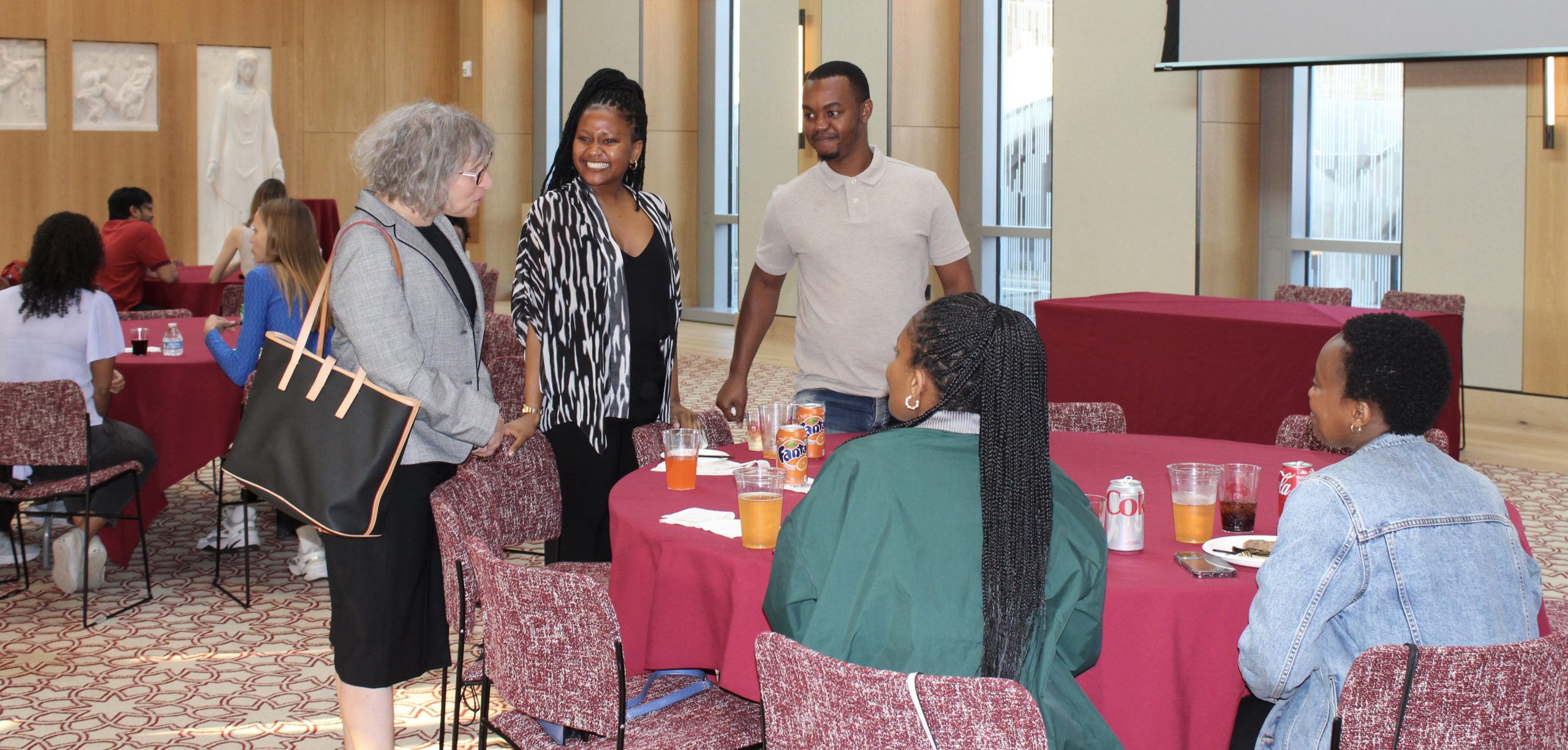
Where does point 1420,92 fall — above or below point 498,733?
above

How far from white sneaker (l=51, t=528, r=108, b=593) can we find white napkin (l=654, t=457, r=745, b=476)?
2.85 m

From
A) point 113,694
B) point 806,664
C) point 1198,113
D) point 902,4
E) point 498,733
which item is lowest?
point 113,694

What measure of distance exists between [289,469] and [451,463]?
411 mm

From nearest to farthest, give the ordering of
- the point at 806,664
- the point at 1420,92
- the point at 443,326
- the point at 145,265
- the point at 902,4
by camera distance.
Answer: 1. the point at 806,664
2. the point at 443,326
3. the point at 1420,92
4. the point at 145,265
5. the point at 902,4

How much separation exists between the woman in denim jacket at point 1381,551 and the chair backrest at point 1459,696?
82 millimetres

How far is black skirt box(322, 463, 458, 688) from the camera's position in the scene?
9.18 feet

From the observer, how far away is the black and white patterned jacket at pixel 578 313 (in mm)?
3504

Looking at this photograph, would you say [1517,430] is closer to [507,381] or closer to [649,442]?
[507,381]

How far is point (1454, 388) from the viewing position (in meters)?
6.54

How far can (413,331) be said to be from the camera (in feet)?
9.02

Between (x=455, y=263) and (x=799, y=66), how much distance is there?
31.8 feet

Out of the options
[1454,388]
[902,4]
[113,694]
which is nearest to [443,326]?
[113,694]

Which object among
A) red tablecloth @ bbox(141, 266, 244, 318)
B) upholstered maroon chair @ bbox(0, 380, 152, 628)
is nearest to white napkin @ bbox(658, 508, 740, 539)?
upholstered maroon chair @ bbox(0, 380, 152, 628)

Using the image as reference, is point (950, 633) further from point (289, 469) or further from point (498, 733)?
point (289, 469)
